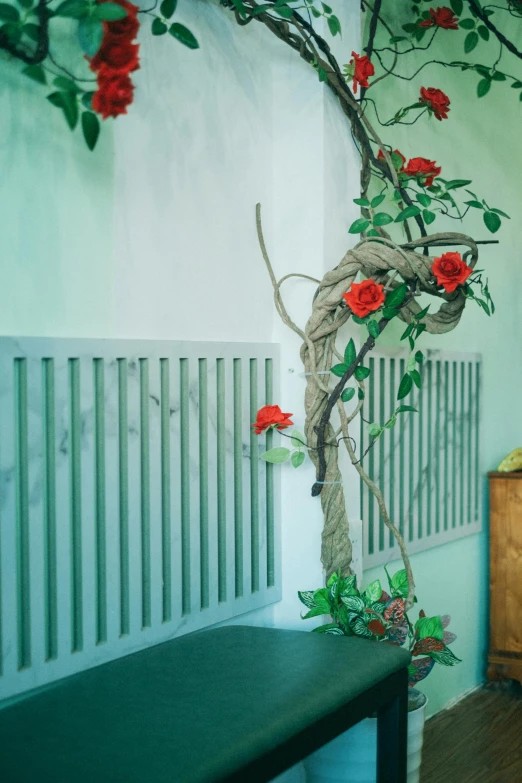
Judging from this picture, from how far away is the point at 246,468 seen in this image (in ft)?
5.94

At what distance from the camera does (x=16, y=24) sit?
1158 millimetres

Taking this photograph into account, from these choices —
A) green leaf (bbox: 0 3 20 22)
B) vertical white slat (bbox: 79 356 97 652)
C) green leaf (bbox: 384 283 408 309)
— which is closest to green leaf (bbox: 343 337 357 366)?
green leaf (bbox: 384 283 408 309)

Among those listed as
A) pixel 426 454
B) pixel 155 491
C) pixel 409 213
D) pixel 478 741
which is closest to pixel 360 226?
pixel 409 213

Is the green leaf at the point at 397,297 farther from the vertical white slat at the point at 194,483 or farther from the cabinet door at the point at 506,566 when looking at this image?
the cabinet door at the point at 506,566

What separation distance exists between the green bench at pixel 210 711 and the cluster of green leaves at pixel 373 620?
0.23 meters

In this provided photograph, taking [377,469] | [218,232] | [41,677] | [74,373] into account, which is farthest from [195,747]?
[377,469]

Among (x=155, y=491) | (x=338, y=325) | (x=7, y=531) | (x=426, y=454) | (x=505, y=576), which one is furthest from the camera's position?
(x=505, y=576)

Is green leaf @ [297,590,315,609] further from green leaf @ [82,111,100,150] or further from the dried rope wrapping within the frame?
green leaf @ [82,111,100,150]

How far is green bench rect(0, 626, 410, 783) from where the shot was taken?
3.15ft

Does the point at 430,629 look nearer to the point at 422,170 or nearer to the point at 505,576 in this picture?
the point at 422,170

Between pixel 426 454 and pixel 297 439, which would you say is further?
pixel 426 454

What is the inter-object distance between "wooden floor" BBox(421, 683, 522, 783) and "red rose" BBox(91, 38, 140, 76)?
70.3 inches

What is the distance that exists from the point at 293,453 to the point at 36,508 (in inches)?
24.1

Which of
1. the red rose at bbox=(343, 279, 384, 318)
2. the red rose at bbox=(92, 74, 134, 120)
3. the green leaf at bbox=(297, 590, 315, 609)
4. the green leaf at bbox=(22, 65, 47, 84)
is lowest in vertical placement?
the green leaf at bbox=(297, 590, 315, 609)
